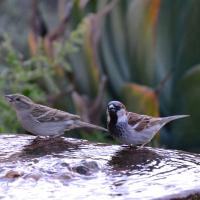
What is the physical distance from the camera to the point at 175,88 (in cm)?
815

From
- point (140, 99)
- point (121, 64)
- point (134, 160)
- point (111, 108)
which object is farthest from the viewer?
point (121, 64)

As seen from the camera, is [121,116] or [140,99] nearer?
[121,116]

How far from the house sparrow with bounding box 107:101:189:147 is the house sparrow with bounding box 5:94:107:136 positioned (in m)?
0.50

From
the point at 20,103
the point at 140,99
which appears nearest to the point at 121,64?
the point at 140,99

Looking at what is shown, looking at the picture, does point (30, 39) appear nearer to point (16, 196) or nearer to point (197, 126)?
point (197, 126)

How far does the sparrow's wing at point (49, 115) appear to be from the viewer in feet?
20.6

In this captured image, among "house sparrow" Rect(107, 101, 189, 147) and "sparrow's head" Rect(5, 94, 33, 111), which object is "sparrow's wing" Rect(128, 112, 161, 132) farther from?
"sparrow's head" Rect(5, 94, 33, 111)

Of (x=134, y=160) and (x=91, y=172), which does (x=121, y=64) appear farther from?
(x=91, y=172)

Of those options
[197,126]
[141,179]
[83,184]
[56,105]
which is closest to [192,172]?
[141,179]

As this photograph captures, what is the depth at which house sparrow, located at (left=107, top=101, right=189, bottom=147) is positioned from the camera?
5.60m

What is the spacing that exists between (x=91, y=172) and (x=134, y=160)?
0.45 metres

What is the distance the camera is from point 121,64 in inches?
342

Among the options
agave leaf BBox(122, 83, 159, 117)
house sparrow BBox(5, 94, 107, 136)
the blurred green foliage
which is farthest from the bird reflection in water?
the blurred green foliage

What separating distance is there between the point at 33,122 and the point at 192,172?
226 centimetres
